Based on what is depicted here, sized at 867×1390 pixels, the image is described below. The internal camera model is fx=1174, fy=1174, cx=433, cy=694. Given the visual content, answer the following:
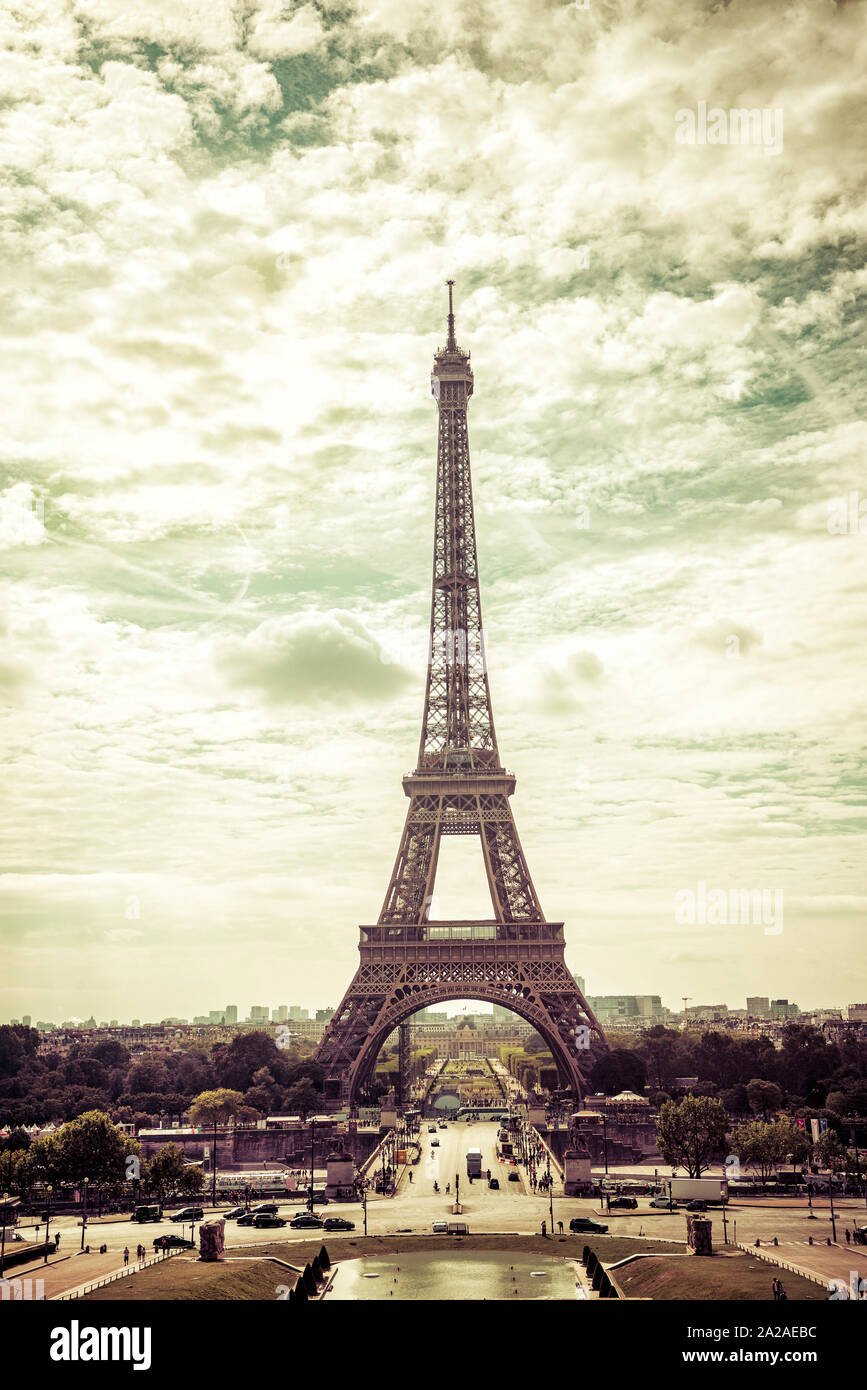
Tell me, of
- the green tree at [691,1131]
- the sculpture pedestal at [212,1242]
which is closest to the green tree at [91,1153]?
the sculpture pedestal at [212,1242]

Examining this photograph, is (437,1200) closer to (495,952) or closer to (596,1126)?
(596,1126)

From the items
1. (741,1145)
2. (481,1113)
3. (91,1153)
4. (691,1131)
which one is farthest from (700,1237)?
(481,1113)

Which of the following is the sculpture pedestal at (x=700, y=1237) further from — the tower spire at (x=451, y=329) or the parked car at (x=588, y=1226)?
the tower spire at (x=451, y=329)

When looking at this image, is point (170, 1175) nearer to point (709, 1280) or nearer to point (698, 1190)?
point (698, 1190)

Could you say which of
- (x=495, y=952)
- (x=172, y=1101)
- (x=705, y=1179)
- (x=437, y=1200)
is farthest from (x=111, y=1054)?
(x=705, y=1179)

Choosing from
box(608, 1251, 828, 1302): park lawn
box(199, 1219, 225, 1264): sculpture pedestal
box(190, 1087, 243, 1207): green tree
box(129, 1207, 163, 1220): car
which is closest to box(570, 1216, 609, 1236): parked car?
box(608, 1251, 828, 1302): park lawn
